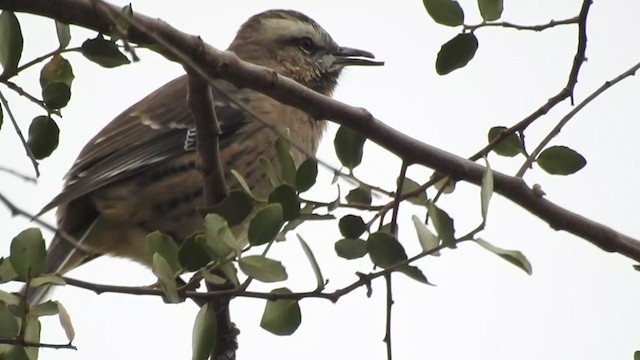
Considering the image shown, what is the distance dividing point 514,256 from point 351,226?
1.63ft

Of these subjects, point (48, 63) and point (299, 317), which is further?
point (48, 63)

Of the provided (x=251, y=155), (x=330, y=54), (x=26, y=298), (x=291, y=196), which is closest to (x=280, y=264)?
(x=291, y=196)

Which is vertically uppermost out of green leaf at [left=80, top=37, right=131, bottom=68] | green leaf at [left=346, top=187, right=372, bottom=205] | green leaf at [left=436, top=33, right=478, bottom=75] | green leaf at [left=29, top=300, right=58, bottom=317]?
green leaf at [left=436, top=33, right=478, bottom=75]

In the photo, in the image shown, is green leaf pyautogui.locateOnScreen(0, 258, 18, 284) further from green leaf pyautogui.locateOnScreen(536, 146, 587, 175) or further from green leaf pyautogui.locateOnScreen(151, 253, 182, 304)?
green leaf pyautogui.locateOnScreen(536, 146, 587, 175)

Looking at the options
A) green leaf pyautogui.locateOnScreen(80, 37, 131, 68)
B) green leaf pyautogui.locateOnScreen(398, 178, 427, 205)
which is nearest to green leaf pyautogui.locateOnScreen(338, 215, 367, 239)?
green leaf pyautogui.locateOnScreen(398, 178, 427, 205)

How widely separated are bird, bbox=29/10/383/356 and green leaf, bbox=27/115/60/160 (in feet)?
5.12

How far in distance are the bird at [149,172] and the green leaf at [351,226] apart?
174 centimetres

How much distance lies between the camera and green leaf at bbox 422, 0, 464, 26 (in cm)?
306

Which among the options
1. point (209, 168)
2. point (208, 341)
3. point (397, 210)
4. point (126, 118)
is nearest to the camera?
point (208, 341)

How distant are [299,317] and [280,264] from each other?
0.23m

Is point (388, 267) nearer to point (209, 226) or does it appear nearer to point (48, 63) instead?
point (209, 226)

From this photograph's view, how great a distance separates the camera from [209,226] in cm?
260

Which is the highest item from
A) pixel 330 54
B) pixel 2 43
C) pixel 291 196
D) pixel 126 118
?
pixel 330 54

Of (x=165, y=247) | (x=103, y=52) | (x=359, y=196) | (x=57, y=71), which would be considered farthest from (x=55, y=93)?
(x=359, y=196)
